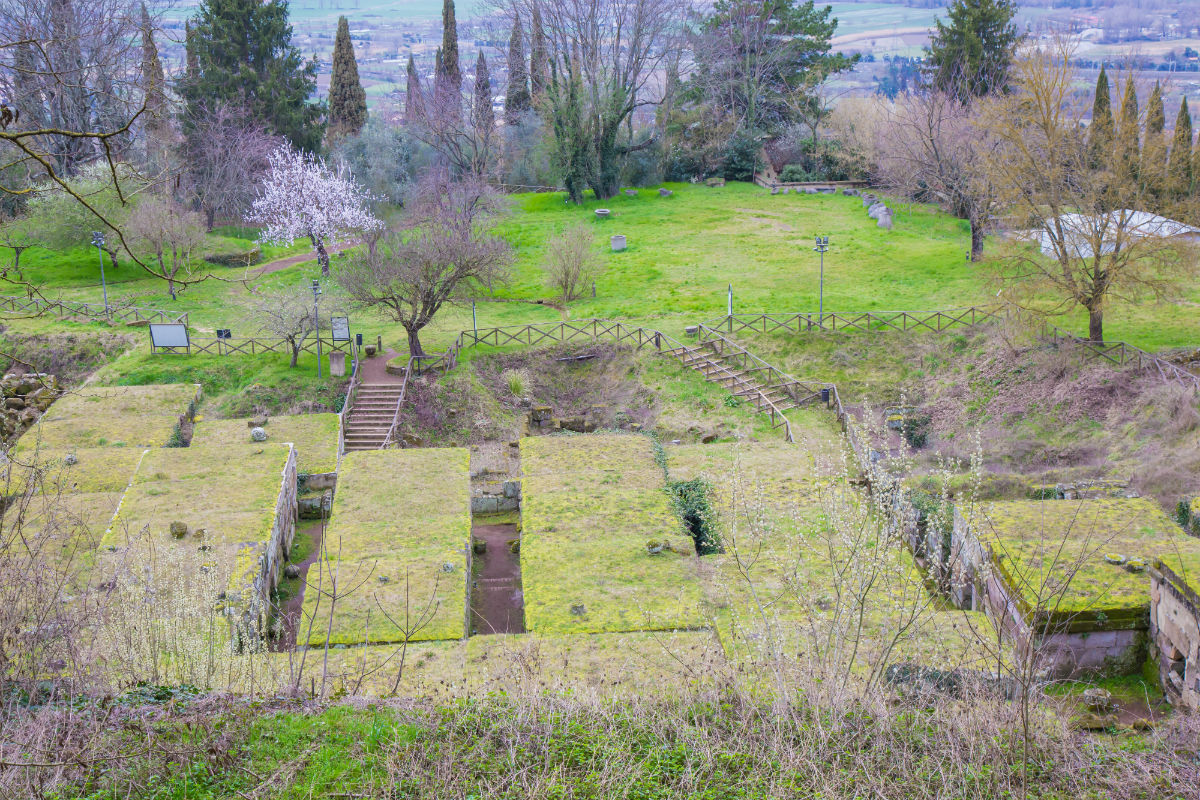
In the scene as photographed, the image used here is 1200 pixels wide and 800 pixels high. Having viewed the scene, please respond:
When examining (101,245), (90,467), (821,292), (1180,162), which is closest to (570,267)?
(821,292)

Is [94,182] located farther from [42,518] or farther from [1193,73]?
[1193,73]

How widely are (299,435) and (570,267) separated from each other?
13770mm

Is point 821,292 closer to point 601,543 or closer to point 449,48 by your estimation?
point 601,543

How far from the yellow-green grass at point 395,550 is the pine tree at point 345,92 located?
1436 inches

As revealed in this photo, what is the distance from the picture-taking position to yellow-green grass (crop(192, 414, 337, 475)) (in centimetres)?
2459

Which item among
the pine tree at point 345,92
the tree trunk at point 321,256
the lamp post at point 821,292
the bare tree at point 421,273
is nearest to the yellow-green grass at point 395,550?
the bare tree at point 421,273

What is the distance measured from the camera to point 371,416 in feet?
93.8

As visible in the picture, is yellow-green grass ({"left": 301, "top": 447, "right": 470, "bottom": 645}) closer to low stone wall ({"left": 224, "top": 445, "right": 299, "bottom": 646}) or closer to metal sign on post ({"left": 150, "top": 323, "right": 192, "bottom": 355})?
low stone wall ({"left": 224, "top": 445, "right": 299, "bottom": 646})

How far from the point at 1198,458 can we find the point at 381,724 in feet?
58.4

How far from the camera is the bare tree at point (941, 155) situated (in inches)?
1460

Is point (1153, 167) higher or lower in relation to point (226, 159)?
higher

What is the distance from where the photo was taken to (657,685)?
13164mm

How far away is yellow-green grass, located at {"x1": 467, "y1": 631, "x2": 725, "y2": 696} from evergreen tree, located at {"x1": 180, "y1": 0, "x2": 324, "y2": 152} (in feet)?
134

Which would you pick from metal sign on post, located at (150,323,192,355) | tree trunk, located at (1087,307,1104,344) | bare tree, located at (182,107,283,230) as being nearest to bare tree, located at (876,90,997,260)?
tree trunk, located at (1087,307,1104,344)
